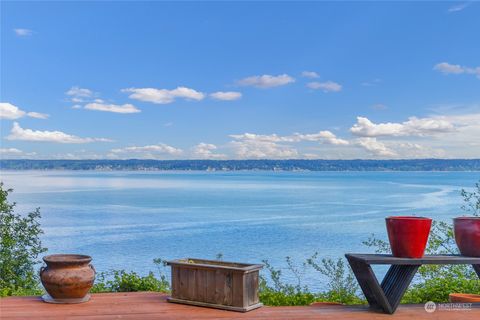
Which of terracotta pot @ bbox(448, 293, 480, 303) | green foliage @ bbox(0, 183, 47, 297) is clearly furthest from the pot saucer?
green foliage @ bbox(0, 183, 47, 297)

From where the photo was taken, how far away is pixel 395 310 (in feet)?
16.1

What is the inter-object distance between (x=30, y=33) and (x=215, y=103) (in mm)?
35188

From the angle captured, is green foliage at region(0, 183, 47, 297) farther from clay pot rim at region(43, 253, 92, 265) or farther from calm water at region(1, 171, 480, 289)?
calm water at region(1, 171, 480, 289)

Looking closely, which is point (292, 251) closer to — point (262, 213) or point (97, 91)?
point (262, 213)

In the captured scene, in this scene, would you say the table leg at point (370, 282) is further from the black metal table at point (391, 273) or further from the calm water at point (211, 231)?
the calm water at point (211, 231)

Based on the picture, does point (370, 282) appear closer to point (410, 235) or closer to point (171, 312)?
point (410, 235)

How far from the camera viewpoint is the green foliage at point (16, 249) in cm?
893

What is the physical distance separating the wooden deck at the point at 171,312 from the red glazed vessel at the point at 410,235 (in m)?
0.55

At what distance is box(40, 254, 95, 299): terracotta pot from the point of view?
5176 mm

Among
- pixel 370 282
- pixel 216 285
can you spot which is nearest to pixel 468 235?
pixel 370 282

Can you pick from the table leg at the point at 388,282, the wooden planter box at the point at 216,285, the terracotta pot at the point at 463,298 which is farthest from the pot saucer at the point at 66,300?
the terracotta pot at the point at 463,298

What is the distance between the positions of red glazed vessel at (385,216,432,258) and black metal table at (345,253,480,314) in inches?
3.1

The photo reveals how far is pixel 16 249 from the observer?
943 centimetres

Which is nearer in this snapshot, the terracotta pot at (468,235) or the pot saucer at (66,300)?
the terracotta pot at (468,235)
